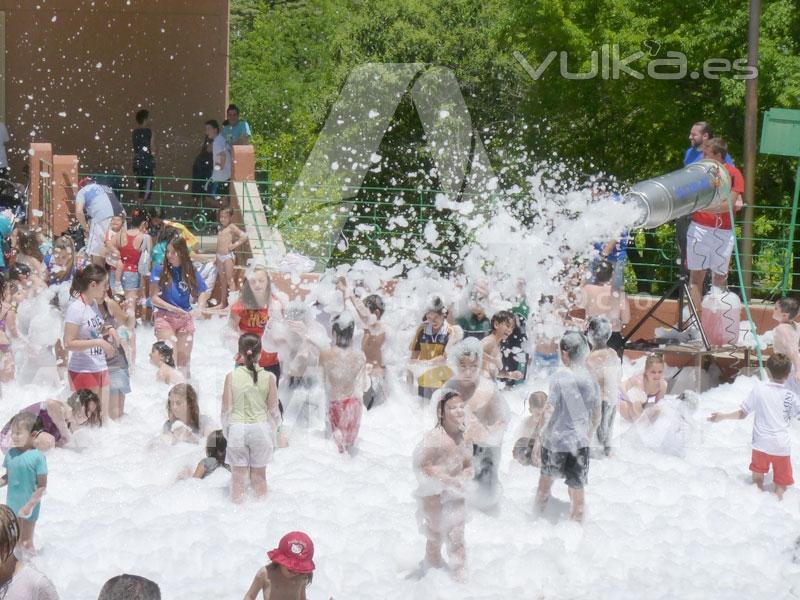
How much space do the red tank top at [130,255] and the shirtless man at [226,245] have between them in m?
0.98

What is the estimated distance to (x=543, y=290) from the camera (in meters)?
13.1

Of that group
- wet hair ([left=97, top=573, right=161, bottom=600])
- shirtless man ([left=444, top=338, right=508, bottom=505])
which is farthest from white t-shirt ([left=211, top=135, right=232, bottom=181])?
wet hair ([left=97, top=573, right=161, bottom=600])

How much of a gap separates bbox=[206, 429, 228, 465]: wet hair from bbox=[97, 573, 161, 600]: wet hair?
4291 millimetres

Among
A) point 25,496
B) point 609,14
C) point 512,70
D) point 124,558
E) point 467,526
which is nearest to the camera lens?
point 25,496

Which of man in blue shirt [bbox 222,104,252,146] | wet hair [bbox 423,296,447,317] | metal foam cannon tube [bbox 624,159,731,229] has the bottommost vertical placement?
wet hair [bbox 423,296,447,317]

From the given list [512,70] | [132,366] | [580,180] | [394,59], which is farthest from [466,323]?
[394,59]

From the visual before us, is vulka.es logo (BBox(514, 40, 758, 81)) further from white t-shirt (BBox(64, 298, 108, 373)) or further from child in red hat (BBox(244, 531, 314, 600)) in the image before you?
child in red hat (BBox(244, 531, 314, 600))

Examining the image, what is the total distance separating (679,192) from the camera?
11148 millimetres

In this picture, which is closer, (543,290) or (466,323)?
Answer: (466,323)

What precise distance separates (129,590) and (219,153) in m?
13.2

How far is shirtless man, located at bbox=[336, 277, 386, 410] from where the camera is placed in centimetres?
1107

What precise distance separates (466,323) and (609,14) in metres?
15.0

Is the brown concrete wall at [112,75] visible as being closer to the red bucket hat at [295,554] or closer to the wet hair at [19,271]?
the wet hair at [19,271]

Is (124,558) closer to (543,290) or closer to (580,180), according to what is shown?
(543,290)
